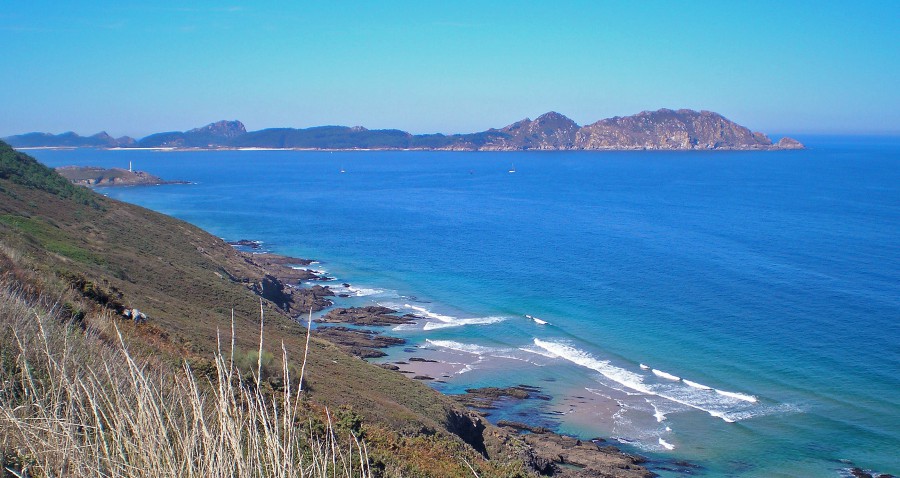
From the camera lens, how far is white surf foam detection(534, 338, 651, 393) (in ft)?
99.0

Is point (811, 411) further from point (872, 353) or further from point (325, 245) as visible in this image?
point (325, 245)

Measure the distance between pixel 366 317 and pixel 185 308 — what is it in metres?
16.2

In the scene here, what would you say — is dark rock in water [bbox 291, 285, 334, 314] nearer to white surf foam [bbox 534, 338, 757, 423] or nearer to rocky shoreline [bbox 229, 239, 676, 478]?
rocky shoreline [bbox 229, 239, 676, 478]

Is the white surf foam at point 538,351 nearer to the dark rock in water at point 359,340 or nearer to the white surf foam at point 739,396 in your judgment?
the dark rock in water at point 359,340

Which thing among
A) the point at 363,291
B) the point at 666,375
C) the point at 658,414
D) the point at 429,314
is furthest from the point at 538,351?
the point at 363,291

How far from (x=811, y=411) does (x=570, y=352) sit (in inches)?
439

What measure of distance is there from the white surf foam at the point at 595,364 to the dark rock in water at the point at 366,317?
8542mm

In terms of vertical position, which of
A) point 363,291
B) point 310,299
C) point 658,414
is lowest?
point 658,414

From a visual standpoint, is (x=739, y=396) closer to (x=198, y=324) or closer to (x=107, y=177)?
(x=198, y=324)

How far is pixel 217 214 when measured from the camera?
269 feet

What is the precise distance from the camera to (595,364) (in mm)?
32531

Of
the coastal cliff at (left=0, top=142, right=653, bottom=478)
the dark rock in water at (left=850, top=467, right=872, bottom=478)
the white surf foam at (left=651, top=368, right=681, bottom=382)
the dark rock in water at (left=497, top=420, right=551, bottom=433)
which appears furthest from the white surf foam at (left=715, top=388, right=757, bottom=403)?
the dark rock in water at (left=497, top=420, right=551, bottom=433)

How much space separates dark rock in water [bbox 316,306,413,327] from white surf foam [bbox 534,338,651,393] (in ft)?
28.0

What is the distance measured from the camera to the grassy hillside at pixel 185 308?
41.3 ft
